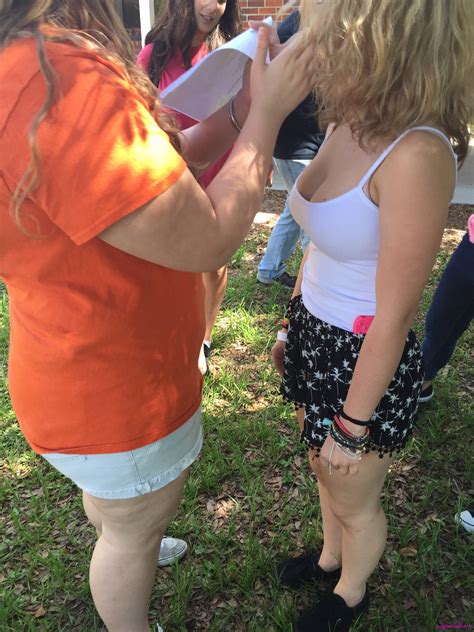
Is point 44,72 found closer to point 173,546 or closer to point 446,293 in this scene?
point 173,546

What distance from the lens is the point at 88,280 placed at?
113 centimetres

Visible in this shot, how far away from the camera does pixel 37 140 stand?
886mm

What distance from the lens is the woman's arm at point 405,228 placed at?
1.15 meters

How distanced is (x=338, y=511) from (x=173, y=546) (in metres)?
0.93

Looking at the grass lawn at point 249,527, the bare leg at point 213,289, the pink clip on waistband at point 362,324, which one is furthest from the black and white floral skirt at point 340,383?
the bare leg at point 213,289

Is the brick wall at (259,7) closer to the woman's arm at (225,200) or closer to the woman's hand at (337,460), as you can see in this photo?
the woman's arm at (225,200)

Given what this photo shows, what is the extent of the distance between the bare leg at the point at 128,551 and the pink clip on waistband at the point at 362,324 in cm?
62

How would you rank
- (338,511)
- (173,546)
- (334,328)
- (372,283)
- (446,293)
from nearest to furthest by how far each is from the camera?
(372,283) → (334,328) → (338,511) → (173,546) → (446,293)

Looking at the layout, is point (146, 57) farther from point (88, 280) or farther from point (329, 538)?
point (329, 538)

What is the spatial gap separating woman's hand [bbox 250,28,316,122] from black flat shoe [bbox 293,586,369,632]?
1607 mm

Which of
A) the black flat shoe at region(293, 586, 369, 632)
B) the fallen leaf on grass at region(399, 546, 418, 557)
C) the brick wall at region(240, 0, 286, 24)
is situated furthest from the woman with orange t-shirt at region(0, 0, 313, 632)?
the brick wall at region(240, 0, 286, 24)

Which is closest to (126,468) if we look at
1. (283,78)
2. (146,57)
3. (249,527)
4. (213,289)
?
(283,78)

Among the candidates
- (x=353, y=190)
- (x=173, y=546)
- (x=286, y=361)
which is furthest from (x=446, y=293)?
(x=173, y=546)

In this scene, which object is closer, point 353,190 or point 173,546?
point 353,190
